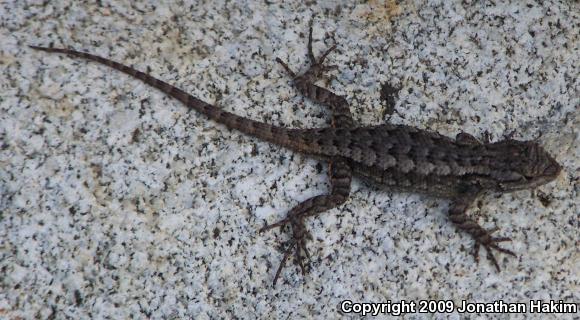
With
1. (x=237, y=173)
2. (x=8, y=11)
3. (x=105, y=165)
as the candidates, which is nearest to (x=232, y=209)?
(x=237, y=173)

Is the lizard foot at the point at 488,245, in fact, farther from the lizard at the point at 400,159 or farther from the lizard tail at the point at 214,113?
the lizard tail at the point at 214,113

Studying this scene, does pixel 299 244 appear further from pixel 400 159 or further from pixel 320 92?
pixel 320 92

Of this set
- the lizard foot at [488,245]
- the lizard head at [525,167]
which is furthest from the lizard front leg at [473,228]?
the lizard head at [525,167]

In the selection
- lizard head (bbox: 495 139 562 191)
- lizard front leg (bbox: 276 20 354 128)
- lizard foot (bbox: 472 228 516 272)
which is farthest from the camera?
lizard front leg (bbox: 276 20 354 128)

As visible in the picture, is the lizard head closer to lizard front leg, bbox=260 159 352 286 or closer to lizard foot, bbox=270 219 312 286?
lizard front leg, bbox=260 159 352 286

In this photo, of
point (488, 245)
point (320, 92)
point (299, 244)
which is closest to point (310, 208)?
point (299, 244)

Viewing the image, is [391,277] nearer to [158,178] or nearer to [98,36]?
[158,178]

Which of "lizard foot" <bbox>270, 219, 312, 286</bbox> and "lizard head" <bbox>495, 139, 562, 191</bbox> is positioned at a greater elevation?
"lizard head" <bbox>495, 139, 562, 191</bbox>

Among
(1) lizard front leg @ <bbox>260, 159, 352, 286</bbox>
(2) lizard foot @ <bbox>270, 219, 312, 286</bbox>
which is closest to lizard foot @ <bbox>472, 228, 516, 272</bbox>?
(1) lizard front leg @ <bbox>260, 159, 352, 286</bbox>

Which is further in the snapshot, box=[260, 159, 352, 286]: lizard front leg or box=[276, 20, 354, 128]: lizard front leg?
box=[276, 20, 354, 128]: lizard front leg
